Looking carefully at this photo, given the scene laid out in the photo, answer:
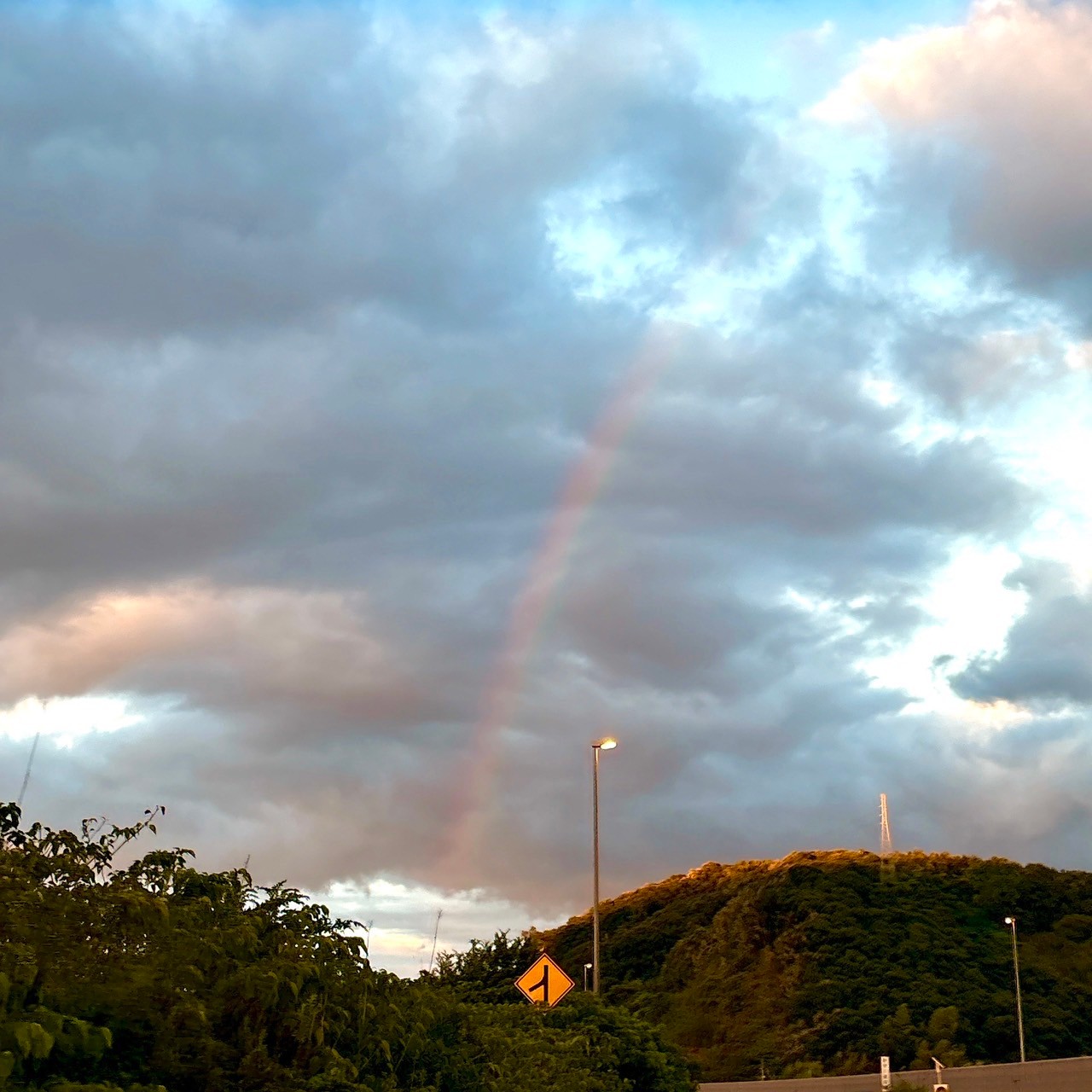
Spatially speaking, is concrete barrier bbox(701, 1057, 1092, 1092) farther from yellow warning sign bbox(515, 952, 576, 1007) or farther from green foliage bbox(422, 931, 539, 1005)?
yellow warning sign bbox(515, 952, 576, 1007)

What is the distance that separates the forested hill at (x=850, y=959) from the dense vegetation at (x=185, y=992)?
5460 cm

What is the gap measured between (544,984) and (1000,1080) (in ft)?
100

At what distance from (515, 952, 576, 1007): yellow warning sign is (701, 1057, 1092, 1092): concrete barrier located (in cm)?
2753

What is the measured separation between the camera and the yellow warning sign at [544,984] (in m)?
23.4

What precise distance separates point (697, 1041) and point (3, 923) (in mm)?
74262

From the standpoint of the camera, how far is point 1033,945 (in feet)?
274

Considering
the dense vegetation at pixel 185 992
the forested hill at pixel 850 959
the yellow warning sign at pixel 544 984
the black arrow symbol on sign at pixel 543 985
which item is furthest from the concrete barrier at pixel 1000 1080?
the dense vegetation at pixel 185 992

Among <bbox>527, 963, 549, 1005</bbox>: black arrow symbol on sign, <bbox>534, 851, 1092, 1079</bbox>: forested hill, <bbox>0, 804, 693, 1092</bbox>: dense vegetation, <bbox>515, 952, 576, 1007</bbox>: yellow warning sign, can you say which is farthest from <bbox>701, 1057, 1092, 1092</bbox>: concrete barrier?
<bbox>0, 804, 693, 1092</bbox>: dense vegetation

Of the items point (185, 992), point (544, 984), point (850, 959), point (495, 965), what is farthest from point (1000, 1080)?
point (185, 992)

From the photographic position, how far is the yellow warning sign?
23.4 m

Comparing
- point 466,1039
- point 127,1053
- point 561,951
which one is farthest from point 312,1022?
point 561,951

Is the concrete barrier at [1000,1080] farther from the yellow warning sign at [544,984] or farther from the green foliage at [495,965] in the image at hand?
the yellow warning sign at [544,984]

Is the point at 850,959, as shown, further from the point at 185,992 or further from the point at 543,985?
the point at 185,992

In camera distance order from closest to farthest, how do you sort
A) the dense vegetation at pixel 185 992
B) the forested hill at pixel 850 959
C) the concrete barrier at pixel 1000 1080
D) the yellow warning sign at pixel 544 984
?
1. the dense vegetation at pixel 185 992
2. the yellow warning sign at pixel 544 984
3. the concrete barrier at pixel 1000 1080
4. the forested hill at pixel 850 959
